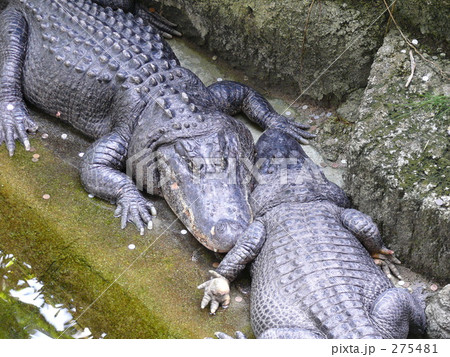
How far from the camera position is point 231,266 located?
4.25 meters

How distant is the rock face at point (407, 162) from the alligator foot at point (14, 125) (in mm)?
2437

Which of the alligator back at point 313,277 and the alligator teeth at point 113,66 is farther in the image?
the alligator teeth at point 113,66

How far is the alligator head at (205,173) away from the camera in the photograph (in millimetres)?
4375

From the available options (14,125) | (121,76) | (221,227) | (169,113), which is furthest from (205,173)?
(14,125)

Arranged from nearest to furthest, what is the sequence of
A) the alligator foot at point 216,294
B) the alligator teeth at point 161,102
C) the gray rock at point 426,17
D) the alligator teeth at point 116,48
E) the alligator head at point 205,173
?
1. the alligator foot at point 216,294
2. the alligator head at point 205,173
3. the gray rock at point 426,17
4. the alligator teeth at point 161,102
5. the alligator teeth at point 116,48

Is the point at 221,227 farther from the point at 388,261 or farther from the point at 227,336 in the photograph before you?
the point at 388,261

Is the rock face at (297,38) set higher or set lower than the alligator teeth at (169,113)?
higher

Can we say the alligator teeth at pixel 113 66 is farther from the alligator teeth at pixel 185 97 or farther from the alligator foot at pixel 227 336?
the alligator foot at pixel 227 336

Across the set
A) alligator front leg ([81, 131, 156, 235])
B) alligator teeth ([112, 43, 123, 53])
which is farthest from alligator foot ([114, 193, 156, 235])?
alligator teeth ([112, 43, 123, 53])

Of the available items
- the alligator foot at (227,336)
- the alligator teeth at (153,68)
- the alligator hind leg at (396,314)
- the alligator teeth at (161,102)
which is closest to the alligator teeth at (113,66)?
the alligator teeth at (153,68)

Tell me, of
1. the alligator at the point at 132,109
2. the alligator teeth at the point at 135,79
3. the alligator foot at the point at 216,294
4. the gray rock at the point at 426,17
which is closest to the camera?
the alligator foot at the point at 216,294

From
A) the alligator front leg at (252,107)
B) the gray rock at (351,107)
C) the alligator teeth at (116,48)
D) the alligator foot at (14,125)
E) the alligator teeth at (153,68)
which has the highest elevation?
the gray rock at (351,107)

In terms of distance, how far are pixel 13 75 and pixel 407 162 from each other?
10.1 feet

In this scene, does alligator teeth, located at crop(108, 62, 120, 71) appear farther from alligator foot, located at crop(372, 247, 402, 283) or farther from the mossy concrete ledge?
alligator foot, located at crop(372, 247, 402, 283)
